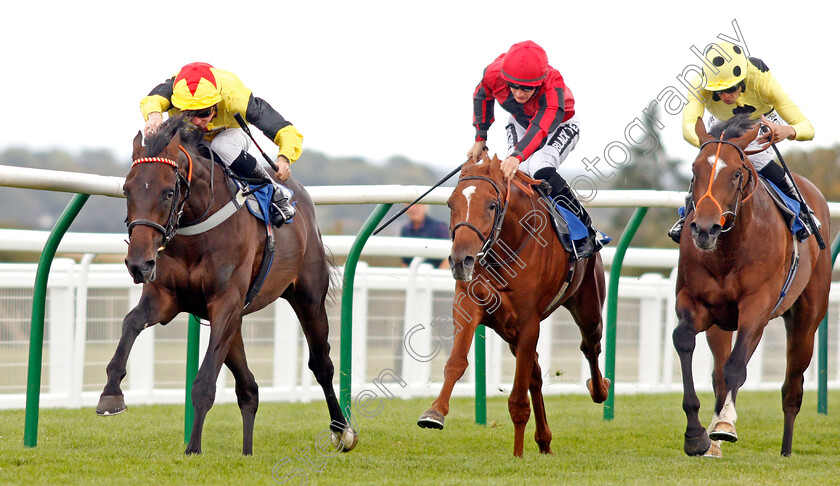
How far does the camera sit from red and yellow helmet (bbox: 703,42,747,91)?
5504 millimetres

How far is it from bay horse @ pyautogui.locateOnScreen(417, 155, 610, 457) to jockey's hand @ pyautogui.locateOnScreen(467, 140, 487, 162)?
11cm

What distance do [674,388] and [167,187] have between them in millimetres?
6092

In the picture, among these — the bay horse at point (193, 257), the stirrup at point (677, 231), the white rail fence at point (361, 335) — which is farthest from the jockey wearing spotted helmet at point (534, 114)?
the bay horse at point (193, 257)

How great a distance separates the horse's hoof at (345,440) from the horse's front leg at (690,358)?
1676 mm

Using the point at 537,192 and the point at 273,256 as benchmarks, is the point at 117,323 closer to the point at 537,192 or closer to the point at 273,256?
the point at 273,256

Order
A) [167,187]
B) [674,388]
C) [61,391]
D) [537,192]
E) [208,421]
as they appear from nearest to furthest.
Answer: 1. [167,187]
2. [537,192]
3. [208,421]
4. [61,391]
5. [674,388]

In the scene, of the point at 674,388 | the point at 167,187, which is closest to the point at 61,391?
the point at 167,187

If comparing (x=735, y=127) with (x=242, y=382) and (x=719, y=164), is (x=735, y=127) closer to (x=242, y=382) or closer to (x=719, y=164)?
(x=719, y=164)

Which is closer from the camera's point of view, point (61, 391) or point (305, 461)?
point (305, 461)

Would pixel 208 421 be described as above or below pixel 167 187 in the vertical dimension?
below

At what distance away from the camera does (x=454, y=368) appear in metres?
4.74

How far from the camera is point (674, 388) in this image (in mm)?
9164

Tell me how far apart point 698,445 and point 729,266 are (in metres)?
0.90

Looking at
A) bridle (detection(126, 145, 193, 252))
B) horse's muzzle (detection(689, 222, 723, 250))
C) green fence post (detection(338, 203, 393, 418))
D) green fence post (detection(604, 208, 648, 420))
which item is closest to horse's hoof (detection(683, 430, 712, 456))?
horse's muzzle (detection(689, 222, 723, 250))
